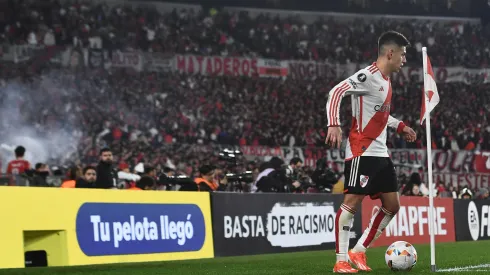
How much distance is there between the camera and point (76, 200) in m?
11.0

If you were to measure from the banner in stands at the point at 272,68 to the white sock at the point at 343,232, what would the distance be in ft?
94.4

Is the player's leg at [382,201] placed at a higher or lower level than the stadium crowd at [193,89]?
lower

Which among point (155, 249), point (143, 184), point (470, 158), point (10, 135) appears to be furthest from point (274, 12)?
point (155, 249)

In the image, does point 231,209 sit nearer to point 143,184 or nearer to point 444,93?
point 143,184

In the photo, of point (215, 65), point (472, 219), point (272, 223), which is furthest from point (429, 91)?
point (215, 65)

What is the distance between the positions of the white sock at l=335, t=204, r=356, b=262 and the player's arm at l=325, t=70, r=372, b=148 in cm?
75

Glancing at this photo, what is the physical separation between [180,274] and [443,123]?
2813 centimetres

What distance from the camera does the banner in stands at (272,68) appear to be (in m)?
37.2

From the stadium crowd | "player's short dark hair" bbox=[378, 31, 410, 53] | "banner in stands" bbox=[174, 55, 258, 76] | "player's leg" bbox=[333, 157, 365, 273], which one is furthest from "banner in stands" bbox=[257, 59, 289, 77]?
"player's leg" bbox=[333, 157, 365, 273]

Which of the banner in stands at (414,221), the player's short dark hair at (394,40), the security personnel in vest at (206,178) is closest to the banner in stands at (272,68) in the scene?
the banner in stands at (414,221)

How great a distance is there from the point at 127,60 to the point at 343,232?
25671mm

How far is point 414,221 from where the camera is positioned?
18719mm

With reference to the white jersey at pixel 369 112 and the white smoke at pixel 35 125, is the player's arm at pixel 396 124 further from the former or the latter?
the white smoke at pixel 35 125

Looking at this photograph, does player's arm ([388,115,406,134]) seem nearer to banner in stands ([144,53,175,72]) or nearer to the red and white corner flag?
the red and white corner flag
